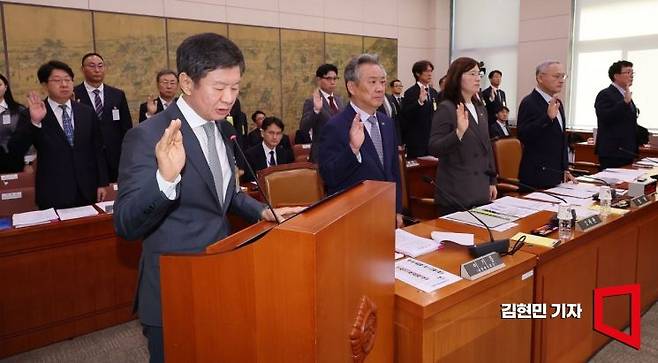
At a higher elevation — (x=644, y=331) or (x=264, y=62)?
(x=264, y=62)

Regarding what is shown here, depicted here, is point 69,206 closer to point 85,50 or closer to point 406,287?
point 406,287

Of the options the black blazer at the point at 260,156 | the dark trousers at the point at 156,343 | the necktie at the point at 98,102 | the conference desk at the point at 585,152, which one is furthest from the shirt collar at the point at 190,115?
the conference desk at the point at 585,152

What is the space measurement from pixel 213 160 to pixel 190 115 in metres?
0.14

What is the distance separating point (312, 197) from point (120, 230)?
1640 mm

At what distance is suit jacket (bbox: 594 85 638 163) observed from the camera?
4.44 m

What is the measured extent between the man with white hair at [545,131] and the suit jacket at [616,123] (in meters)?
1.38

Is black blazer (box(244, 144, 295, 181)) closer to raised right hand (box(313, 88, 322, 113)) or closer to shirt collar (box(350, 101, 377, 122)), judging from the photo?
raised right hand (box(313, 88, 322, 113))

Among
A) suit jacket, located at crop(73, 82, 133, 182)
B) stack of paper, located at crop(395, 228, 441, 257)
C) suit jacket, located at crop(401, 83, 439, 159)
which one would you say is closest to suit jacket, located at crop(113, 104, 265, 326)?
stack of paper, located at crop(395, 228, 441, 257)

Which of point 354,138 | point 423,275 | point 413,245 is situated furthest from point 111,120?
point 423,275

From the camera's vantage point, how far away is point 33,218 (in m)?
2.75

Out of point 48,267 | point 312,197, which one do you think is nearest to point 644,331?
point 312,197

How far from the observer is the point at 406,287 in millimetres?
1582

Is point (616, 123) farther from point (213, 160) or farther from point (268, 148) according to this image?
point (213, 160)

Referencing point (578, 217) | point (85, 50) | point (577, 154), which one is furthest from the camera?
point (577, 154)
